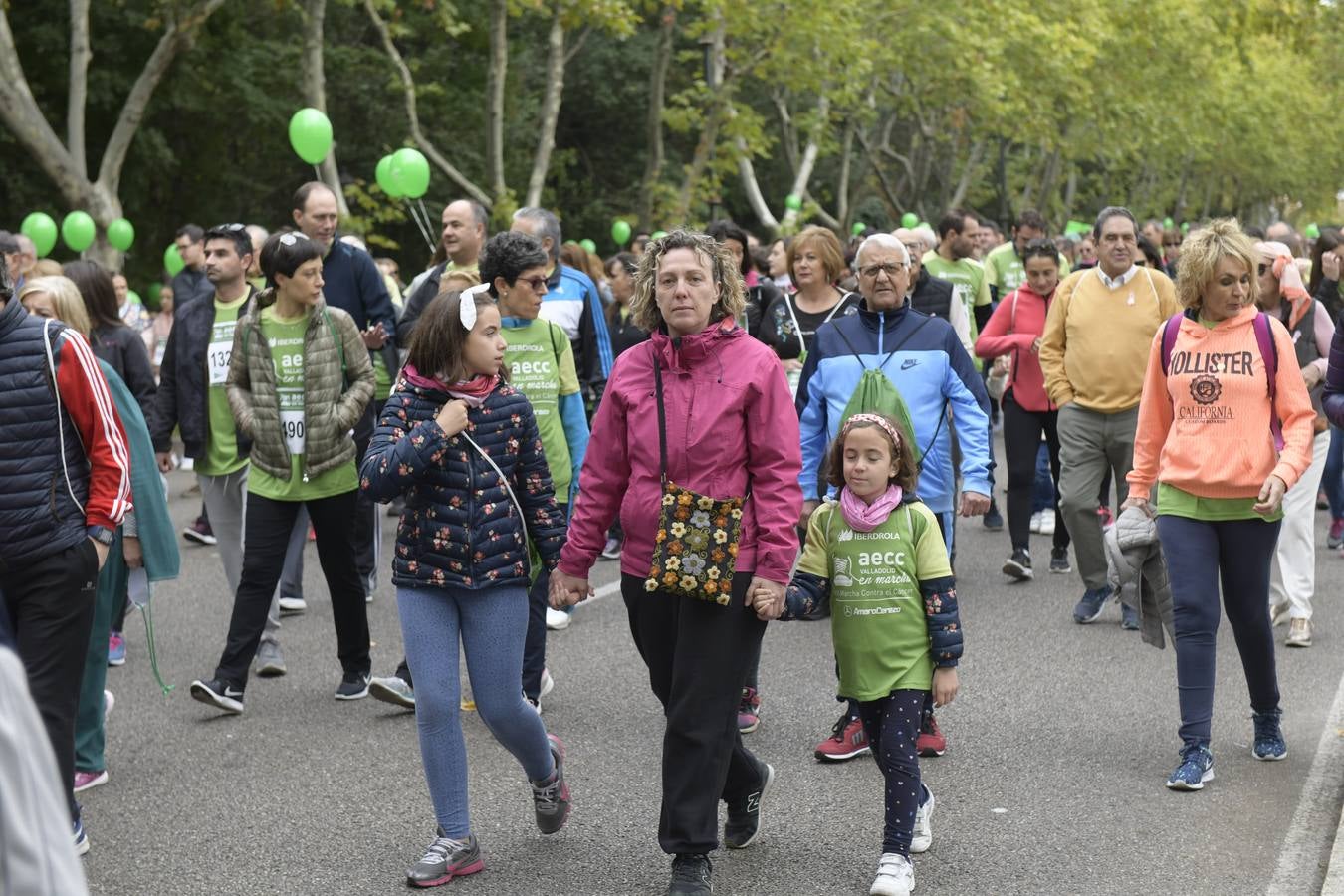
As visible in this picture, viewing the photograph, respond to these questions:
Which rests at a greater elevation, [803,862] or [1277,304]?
[1277,304]

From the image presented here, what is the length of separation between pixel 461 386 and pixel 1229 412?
2.73 m

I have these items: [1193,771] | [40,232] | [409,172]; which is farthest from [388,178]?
[1193,771]

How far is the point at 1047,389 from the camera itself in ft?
29.8

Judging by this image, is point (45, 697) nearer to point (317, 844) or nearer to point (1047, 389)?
point (317, 844)

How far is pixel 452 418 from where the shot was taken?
5141mm

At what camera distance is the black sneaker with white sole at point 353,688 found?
24.8ft

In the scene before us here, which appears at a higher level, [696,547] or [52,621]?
[696,547]

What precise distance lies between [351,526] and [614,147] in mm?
33921

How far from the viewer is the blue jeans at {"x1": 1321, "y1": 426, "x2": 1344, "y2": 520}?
37.6 feet

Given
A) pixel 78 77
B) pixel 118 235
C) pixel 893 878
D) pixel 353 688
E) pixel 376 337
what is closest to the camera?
pixel 893 878

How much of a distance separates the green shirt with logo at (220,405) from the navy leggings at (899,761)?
389 cm

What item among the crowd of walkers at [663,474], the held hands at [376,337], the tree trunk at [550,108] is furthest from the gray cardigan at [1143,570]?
the tree trunk at [550,108]

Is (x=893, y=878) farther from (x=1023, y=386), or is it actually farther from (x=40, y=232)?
(x=40, y=232)

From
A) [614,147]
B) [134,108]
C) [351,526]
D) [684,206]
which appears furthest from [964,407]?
[614,147]
